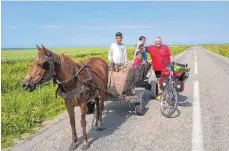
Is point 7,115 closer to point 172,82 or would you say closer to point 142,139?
point 142,139

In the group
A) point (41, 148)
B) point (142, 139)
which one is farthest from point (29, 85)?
point (142, 139)

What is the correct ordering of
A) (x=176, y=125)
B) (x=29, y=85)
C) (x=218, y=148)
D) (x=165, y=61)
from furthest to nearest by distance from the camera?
1. (x=165, y=61)
2. (x=176, y=125)
3. (x=218, y=148)
4. (x=29, y=85)

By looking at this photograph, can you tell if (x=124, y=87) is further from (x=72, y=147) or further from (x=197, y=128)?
(x=72, y=147)

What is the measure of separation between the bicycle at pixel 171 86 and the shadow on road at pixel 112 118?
0.95 meters

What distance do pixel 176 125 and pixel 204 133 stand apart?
91 centimetres

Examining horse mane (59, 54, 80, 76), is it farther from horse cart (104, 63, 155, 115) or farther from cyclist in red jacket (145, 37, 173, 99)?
cyclist in red jacket (145, 37, 173, 99)

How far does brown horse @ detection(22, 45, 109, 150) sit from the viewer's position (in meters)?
5.43

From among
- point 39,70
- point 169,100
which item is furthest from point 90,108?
point 39,70

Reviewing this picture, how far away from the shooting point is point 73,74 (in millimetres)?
6105

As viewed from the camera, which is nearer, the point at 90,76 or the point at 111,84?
the point at 90,76

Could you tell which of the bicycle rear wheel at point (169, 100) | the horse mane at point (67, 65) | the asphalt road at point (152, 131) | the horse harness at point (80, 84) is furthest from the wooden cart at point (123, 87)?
the horse mane at point (67, 65)

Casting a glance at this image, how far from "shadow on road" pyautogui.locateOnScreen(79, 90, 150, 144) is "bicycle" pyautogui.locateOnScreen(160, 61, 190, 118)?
0.95 metres

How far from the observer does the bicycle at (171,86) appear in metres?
8.76

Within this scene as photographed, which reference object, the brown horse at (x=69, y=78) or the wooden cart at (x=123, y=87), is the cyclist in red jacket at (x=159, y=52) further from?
the brown horse at (x=69, y=78)
